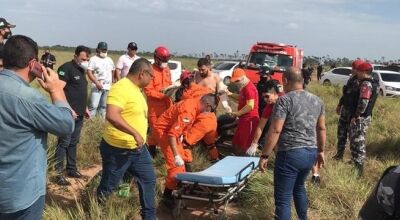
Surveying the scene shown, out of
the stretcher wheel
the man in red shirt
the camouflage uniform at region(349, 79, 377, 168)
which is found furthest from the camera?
the camouflage uniform at region(349, 79, 377, 168)

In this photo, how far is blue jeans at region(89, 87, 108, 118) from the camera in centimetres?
857

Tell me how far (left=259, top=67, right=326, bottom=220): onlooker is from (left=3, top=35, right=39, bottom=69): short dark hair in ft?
7.36

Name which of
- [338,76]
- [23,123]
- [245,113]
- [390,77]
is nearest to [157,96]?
[245,113]

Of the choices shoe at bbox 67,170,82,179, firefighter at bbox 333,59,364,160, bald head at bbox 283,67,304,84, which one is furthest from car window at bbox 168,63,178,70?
bald head at bbox 283,67,304,84

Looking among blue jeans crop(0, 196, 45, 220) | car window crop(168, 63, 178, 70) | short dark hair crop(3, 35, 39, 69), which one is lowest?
car window crop(168, 63, 178, 70)

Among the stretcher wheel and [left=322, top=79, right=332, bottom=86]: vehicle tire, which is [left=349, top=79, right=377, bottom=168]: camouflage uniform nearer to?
the stretcher wheel

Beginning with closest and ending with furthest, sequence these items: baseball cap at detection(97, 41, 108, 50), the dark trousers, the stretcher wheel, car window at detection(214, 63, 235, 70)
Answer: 1. the stretcher wheel
2. the dark trousers
3. baseball cap at detection(97, 41, 108, 50)
4. car window at detection(214, 63, 235, 70)

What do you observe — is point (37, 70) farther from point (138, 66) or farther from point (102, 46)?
point (102, 46)

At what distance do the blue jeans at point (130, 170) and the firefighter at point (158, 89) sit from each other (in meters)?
1.95

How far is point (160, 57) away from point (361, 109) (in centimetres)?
290

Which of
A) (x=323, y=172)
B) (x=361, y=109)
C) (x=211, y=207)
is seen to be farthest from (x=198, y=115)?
(x=361, y=109)

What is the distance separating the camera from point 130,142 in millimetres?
4398

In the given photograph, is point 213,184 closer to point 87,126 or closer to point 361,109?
point 361,109

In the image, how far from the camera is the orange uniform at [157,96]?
6532mm
